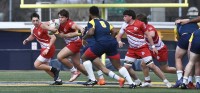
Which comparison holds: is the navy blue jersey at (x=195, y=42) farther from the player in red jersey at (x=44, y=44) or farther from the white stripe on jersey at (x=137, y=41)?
the player in red jersey at (x=44, y=44)

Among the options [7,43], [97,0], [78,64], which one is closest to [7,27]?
[7,43]

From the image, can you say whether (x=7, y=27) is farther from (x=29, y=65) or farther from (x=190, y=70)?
(x=190, y=70)

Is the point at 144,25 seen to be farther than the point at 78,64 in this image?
No

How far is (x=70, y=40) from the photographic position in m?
18.0

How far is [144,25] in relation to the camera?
53.7ft

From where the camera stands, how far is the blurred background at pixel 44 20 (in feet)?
102

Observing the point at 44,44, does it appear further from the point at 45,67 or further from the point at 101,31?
the point at 101,31

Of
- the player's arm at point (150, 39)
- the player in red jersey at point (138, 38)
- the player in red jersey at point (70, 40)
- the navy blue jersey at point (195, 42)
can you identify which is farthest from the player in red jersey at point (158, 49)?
the navy blue jersey at point (195, 42)

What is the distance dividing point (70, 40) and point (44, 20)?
15881 mm

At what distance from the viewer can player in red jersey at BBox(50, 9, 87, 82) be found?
1752 cm

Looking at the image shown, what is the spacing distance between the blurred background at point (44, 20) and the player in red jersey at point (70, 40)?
32.1 ft

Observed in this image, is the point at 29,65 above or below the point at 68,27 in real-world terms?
below

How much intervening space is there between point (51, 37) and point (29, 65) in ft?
45.6

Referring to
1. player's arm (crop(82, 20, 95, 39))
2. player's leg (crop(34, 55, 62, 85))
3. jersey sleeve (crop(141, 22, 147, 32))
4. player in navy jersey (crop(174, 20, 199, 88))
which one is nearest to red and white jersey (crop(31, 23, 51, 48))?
player's leg (crop(34, 55, 62, 85))
